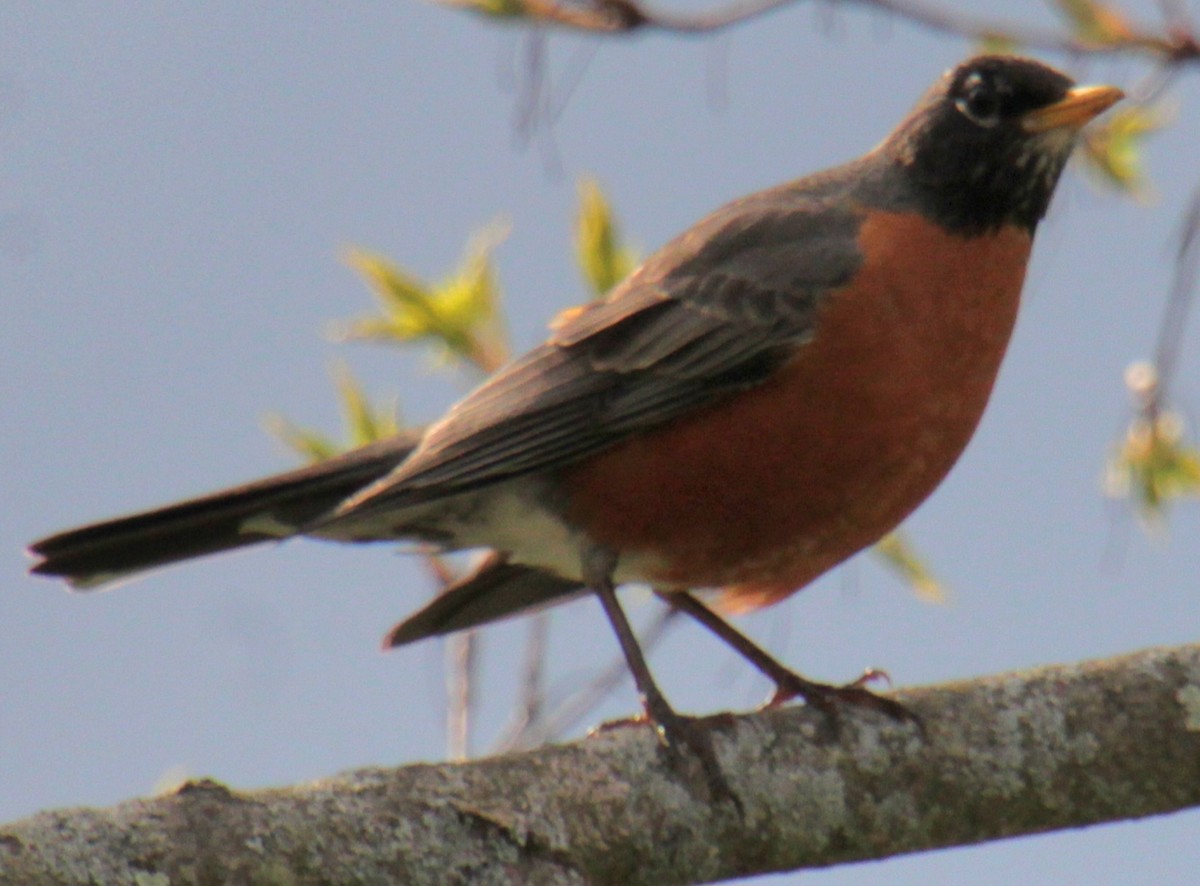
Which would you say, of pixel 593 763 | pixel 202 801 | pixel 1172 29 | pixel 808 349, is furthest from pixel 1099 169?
pixel 202 801

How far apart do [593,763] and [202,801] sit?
636 mm

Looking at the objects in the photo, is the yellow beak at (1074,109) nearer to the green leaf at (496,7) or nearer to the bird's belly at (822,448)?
the bird's belly at (822,448)

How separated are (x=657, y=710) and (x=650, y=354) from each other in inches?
38.7

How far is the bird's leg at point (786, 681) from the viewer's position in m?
2.79

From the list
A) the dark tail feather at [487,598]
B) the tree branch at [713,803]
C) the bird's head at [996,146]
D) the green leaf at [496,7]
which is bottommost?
the tree branch at [713,803]

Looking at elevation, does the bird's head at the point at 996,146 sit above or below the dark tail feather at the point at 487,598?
above

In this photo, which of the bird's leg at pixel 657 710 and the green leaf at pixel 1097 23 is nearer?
the bird's leg at pixel 657 710

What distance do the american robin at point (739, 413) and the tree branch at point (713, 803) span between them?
43 centimetres

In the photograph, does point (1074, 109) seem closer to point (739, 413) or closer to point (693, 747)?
point (739, 413)

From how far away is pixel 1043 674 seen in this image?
283 cm

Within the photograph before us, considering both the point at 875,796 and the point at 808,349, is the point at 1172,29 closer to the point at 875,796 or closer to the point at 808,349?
the point at 808,349

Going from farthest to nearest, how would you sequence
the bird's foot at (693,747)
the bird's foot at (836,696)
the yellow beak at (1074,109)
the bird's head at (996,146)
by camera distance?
the bird's head at (996,146) < the yellow beak at (1074,109) < the bird's foot at (836,696) < the bird's foot at (693,747)

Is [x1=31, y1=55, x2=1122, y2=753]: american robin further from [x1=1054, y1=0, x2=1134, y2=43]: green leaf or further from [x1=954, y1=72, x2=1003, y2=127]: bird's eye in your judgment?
[x1=1054, y1=0, x2=1134, y2=43]: green leaf

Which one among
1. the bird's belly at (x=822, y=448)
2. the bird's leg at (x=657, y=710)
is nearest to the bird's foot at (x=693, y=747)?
the bird's leg at (x=657, y=710)
